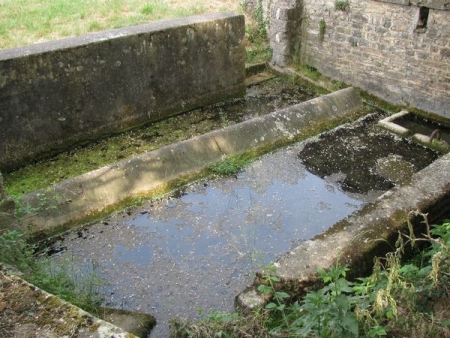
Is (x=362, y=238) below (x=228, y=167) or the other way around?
the other way around

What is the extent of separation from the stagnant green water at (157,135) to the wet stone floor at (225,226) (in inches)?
46.5

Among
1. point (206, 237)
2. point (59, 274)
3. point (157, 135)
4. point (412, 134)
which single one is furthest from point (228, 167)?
point (412, 134)

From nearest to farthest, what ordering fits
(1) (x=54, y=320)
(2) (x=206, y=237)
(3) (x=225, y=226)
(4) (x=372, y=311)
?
(1) (x=54, y=320) < (4) (x=372, y=311) < (2) (x=206, y=237) < (3) (x=225, y=226)

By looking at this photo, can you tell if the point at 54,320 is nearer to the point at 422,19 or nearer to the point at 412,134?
the point at 412,134

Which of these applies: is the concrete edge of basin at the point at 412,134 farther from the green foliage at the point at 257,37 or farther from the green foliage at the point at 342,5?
the green foliage at the point at 257,37

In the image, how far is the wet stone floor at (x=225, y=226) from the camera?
391cm

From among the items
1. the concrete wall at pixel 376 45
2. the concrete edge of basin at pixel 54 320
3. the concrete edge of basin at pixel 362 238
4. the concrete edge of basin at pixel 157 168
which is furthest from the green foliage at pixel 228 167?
the concrete edge of basin at pixel 54 320

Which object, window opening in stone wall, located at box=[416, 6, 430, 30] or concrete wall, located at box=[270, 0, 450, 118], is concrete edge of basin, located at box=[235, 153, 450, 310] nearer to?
concrete wall, located at box=[270, 0, 450, 118]

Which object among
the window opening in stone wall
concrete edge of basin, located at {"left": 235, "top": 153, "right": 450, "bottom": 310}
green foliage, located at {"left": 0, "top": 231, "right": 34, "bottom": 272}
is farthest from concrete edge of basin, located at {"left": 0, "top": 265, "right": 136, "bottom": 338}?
the window opening in stone wall

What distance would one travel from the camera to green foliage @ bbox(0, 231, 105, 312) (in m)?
3.18

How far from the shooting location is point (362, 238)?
3510 mm

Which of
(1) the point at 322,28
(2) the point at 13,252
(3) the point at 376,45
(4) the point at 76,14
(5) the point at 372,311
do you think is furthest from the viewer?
(4) the point at 76,14

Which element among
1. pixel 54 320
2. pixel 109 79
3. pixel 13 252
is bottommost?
pixel 109 79

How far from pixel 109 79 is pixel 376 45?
13.4ft
